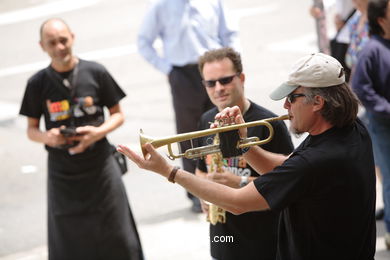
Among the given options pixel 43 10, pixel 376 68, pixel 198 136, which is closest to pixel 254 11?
pixel 43 10

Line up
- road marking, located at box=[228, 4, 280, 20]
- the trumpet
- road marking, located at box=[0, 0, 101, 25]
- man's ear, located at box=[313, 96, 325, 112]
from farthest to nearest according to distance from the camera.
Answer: road marking, located at box=[0, 0, 101, 25]
road marking, located at box=[228, 4, 280, 20]
the trumpet
man's ear, located at box=[313, 96, 325, 112]

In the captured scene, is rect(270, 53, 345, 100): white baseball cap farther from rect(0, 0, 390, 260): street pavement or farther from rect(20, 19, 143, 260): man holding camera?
rect(0, 0, 390, 260): street pavement

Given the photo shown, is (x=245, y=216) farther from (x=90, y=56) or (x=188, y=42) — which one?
(x=90, y=56)

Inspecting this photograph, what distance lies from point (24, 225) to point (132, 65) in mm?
5640

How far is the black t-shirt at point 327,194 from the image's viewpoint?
3.18 m

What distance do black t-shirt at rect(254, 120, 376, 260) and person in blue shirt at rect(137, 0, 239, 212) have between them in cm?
382

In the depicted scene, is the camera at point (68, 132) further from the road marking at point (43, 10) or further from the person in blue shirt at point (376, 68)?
the road marking at point (43, 10)

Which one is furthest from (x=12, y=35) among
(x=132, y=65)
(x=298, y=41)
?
(x=298, y=41)

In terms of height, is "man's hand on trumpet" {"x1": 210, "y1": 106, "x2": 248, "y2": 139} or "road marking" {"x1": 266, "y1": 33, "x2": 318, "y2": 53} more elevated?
"man's hand on trumpet" {"x1": 210, "y1": 106, "x2": 248, "y2": 139}

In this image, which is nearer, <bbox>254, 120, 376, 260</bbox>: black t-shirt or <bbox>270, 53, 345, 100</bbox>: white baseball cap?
<bbox>254, 120, 376, 260</bbox>: black t-shirt

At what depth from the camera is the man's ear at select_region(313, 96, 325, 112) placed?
3320 millimetres

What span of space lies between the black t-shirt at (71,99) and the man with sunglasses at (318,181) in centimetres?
227

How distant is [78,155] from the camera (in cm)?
568

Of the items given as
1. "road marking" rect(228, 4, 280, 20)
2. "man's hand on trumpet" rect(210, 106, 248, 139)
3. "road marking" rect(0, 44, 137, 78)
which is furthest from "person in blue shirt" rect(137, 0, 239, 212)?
"road marking" rect(228, 4, 280, 20)
